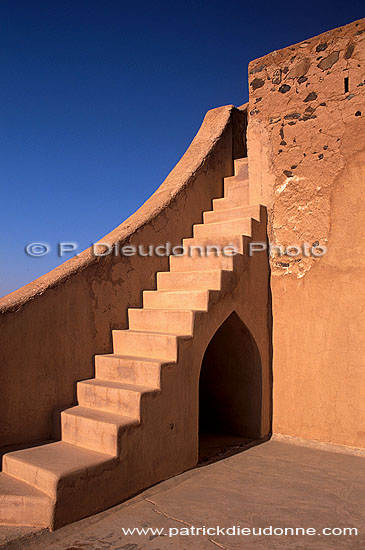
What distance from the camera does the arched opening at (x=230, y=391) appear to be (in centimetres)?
492

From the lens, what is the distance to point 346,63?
469 centimetres

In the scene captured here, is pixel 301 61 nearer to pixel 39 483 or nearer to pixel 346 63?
pixel 346 63

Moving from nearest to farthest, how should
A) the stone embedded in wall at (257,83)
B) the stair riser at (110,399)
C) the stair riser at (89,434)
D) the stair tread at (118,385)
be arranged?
the stair riser at (89,434) → the stair riser at (110,399) → the stair tread at (118,385) → the stone embedded in wall at (257,83)

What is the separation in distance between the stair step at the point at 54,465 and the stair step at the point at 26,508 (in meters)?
0.06

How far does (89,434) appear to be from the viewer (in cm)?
349

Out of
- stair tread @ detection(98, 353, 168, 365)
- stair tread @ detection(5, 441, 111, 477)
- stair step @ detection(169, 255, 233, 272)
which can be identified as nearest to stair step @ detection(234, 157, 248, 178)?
stair step @ detection(169, 255, 233, 272)

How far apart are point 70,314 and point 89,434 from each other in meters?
1.08

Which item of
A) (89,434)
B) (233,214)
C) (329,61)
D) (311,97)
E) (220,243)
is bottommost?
(89,434)

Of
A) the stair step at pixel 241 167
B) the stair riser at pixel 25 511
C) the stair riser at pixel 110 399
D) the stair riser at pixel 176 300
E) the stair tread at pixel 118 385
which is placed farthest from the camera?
the stair step at pixel 241 167

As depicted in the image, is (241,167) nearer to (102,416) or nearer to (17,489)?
(102,416)

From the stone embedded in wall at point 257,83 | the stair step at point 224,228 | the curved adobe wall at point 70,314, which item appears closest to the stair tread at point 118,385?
the curved adobe wall at point 70,314

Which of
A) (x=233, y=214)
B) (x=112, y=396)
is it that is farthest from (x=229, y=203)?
(x=112, y=396)

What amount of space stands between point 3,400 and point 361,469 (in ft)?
10.4

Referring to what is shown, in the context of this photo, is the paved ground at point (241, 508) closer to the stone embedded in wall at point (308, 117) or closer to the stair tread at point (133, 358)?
the stair tread at point (133, 358)
